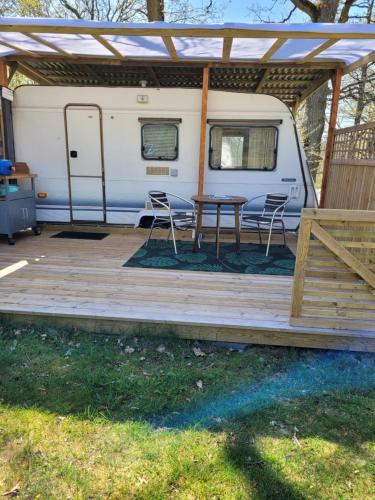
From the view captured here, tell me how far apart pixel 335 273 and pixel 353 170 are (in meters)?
2.04

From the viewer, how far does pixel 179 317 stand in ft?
9.45

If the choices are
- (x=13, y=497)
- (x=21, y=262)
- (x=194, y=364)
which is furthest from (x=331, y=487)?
(x=21, y=262)

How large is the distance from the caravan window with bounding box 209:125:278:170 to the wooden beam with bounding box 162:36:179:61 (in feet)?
3.71

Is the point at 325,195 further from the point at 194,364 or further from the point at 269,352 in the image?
the point at 194,364

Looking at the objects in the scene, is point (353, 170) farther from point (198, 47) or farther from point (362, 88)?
point (362, 88)

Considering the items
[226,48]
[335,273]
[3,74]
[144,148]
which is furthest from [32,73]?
[335,273]

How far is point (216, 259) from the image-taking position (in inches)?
178

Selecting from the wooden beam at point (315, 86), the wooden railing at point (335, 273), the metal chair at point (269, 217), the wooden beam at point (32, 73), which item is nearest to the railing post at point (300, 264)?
the wooden railing at point (335, 273)

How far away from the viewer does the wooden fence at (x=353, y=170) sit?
366 cm

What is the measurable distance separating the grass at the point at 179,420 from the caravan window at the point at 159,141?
3.50 meters

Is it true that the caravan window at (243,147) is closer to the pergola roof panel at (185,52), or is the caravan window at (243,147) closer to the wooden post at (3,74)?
the pergola roof panel at (185,52)

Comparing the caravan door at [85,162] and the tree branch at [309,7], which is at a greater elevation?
the tree branch at [309,7]

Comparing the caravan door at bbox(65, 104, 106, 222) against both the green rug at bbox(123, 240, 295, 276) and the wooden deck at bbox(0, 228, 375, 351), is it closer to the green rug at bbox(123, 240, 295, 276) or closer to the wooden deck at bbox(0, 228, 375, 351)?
the green rug at bbox(123, 240, 295, 276)

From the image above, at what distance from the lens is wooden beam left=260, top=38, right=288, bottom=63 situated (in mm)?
3898
